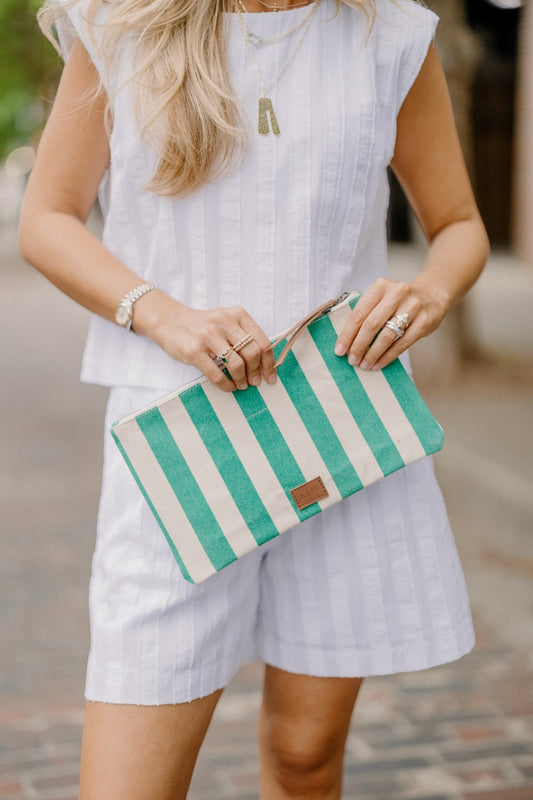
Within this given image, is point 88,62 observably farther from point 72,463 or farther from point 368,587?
point 72,463

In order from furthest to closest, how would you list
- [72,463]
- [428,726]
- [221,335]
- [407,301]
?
[72,463] < [428,726] < [407,301] < [221,335]

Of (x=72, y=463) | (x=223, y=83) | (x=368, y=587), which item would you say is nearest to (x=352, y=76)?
(x=223, y=83)

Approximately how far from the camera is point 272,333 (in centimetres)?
169

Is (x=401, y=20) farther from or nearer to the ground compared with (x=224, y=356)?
farther from the ground

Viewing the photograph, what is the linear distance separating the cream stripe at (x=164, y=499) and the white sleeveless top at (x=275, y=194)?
0.49 feet

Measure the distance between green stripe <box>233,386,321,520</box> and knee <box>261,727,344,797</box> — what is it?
48 centimetres

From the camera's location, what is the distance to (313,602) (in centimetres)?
178

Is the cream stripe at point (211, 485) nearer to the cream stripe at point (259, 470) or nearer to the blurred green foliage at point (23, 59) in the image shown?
the cream stripe at point (259, 470)

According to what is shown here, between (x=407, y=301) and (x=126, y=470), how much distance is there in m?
0.52

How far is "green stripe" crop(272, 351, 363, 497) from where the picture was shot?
1.63 m

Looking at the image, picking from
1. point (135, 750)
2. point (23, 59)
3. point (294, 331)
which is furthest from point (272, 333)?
point (23, 59)

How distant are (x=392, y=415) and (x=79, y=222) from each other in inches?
23.4

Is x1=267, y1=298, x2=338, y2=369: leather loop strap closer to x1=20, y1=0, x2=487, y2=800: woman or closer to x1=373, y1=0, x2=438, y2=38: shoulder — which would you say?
x1=20, y1=0, x2=487, y2=800: woman

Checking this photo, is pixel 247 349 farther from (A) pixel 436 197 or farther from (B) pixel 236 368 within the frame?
(A) pixel 436 197
